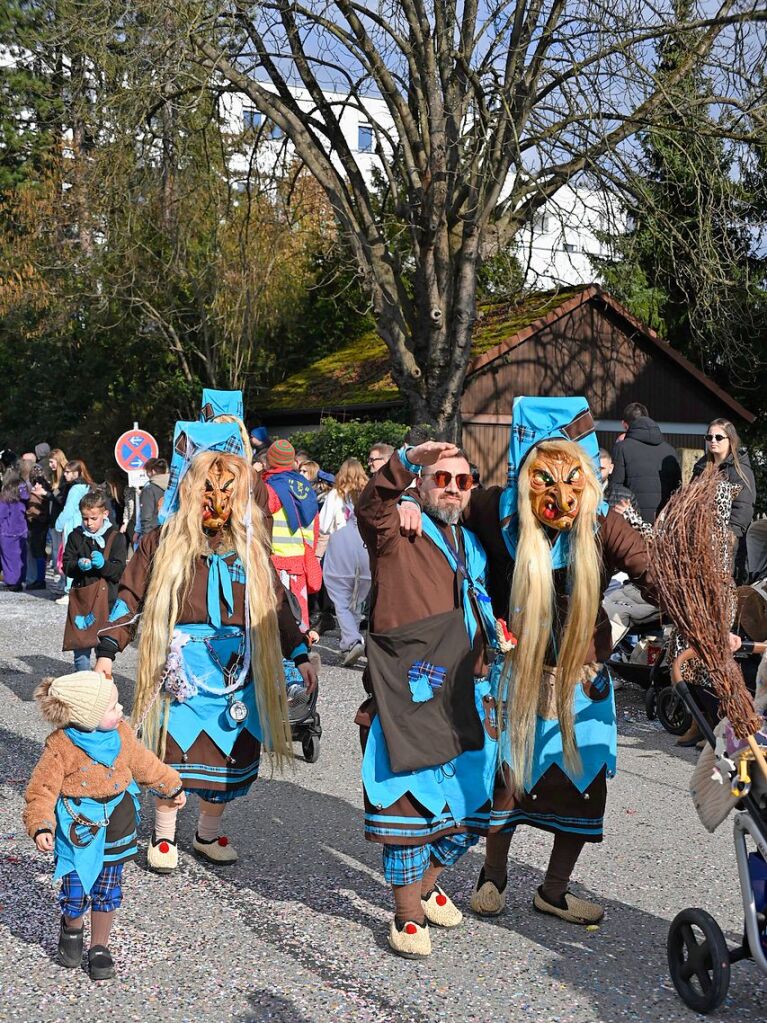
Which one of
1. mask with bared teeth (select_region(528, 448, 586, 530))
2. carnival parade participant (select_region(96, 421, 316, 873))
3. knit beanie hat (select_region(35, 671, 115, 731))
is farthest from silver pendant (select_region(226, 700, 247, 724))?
mask with bared teeth (select_region(528, 448, 586, 530))

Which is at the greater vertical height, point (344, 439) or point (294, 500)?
point (344, 439)

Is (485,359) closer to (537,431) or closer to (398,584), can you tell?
(537,431)

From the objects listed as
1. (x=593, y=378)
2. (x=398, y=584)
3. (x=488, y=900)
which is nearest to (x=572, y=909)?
(x=488, y=900)

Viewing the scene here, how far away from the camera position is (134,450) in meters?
18.3

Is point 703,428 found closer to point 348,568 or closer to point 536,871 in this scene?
point 348,568

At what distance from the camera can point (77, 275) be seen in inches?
1150

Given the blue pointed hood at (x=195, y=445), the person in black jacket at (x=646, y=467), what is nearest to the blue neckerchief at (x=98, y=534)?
the blue pointed hood at (x=195, y=445)

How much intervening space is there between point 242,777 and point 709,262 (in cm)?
1126

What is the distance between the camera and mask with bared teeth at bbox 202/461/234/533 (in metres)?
5.55

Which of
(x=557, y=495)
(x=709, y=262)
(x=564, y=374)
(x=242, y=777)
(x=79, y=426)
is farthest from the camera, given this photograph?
(x=79, y=426)

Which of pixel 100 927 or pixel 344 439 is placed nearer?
pixel 100 927

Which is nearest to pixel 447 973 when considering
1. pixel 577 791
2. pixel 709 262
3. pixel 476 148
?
pixel 577 791

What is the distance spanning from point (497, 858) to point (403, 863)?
1.98ft

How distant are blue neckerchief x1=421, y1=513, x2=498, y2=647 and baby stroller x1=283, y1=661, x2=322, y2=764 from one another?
2.02m
